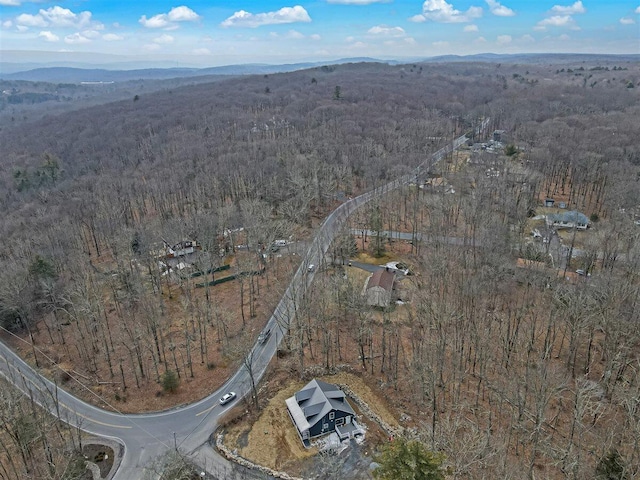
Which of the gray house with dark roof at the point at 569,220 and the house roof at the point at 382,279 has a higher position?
the gray house with dark roof at the point at 569,220

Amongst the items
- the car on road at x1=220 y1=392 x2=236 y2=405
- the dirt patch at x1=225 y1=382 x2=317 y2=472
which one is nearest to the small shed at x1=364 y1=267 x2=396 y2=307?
the dirt patch at x1=225 y1=382 x2=317 y2=472

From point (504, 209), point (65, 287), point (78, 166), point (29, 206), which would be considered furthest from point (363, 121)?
point (65, 287)

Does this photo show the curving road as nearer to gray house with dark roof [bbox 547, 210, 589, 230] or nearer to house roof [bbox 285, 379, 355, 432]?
house roof [bbox 285, 379, 355, 432]

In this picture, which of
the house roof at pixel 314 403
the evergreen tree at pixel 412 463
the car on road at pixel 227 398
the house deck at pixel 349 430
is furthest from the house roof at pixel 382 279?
the evergreen tree at pixel 412 463

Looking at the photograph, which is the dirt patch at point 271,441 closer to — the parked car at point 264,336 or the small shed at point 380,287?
the parked car at point 264,336

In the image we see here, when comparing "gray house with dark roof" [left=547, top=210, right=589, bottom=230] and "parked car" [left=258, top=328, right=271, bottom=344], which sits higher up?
"gray house with dark roof" [left=547, top=210, right=589, bottom=230]

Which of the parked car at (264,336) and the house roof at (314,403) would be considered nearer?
the house roof at (314,403)
